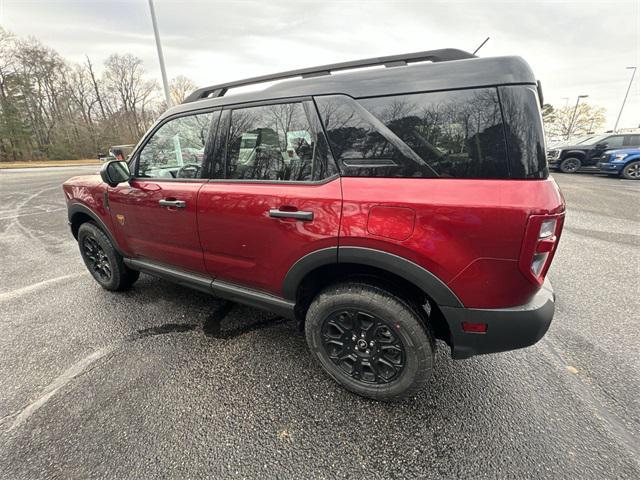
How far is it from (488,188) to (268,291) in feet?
5.01

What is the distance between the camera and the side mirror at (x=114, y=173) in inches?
107

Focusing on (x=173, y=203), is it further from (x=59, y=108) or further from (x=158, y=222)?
(x=59, y=108)

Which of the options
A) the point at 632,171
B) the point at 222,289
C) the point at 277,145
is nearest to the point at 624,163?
the point at 632,171

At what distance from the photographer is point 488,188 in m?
1.44

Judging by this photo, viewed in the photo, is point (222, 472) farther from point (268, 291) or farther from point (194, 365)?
point (268, 291)

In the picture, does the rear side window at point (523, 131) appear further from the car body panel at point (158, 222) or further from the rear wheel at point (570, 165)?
the rear wheel at point (570, 165)

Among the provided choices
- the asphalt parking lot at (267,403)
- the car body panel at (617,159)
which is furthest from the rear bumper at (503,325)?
the car body panel at (617,159)

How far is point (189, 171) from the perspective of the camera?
2473mm

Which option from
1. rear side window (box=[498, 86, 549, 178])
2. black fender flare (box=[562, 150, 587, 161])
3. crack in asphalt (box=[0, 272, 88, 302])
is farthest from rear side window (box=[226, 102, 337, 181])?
black fender flare (box=[562, 150, 587, 161])

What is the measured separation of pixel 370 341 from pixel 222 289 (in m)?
1.21

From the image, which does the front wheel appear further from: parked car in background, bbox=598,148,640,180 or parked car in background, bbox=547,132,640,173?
parked car in background, bbox=598,148,640,180

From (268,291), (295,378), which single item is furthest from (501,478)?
(268,291)

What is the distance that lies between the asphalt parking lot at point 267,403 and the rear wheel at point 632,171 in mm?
12667

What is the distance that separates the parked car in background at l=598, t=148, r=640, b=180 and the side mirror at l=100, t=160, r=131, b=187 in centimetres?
1621
